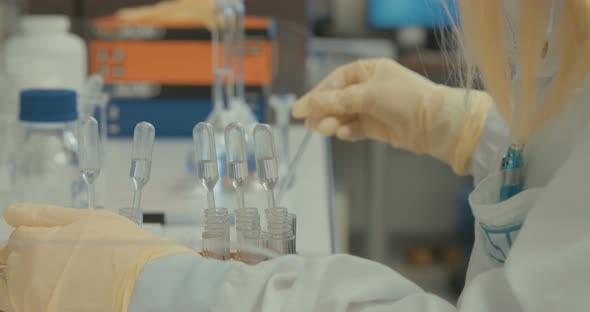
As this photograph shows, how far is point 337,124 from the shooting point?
100cm

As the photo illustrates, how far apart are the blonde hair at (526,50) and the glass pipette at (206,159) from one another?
0.22 metres

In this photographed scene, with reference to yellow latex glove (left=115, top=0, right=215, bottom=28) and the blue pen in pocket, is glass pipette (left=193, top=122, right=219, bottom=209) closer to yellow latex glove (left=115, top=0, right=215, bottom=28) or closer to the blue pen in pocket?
the blue pen in pocket

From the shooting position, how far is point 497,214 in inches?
24.8

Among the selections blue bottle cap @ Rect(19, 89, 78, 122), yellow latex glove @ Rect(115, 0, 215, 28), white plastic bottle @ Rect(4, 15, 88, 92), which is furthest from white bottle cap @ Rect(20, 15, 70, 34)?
blue bottle cap @ Rect(19, 89, 78, 122)

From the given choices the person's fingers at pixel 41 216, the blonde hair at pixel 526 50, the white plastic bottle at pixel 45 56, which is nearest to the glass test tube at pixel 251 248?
the person's fingers at pixel 41 216

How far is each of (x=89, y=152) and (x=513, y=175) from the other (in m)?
0.36

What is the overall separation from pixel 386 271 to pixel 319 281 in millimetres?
55

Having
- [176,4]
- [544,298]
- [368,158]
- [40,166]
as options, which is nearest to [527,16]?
[544,298]

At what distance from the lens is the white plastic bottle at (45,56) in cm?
109

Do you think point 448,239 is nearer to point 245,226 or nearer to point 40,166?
point 40,166

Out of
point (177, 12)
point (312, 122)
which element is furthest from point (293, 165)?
point (177, 12)

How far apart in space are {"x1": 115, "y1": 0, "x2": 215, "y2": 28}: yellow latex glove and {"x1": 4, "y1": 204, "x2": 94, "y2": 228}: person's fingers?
87 cm

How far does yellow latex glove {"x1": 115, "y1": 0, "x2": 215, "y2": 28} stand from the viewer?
148 cm

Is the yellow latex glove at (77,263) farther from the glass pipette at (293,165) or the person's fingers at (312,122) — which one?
the person's fingers at (312,122)
